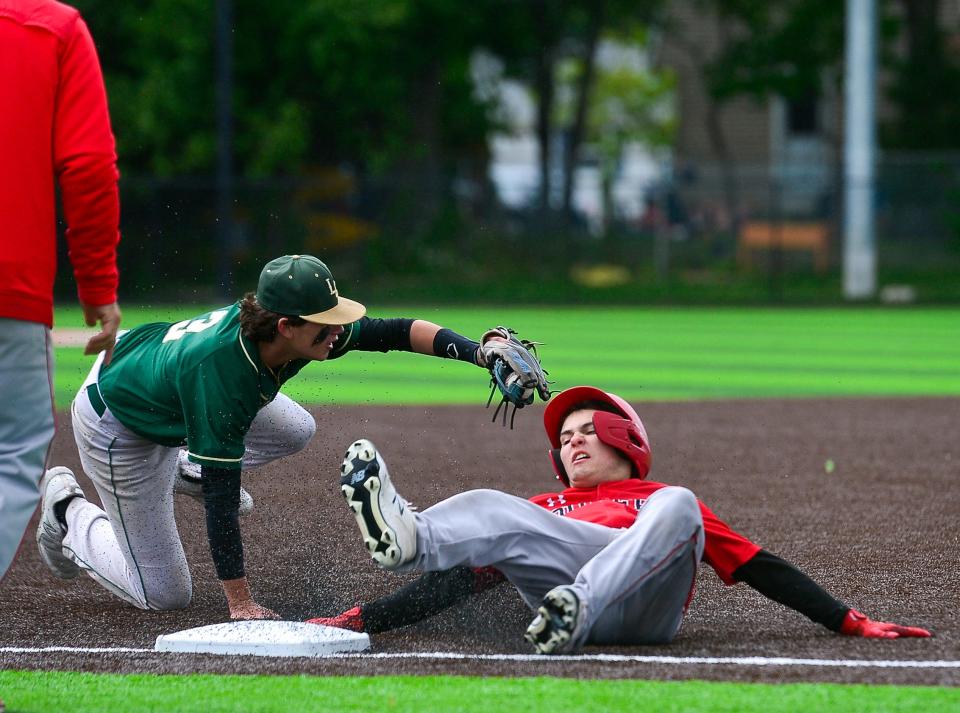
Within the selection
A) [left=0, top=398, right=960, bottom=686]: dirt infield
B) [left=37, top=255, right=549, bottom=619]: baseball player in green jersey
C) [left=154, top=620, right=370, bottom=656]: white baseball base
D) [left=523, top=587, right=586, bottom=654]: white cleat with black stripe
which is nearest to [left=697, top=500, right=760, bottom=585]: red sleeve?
[left=0, top=398, right=960, bottom=686]: dirt infield

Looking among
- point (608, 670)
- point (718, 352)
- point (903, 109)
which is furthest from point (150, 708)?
point (903, 109)

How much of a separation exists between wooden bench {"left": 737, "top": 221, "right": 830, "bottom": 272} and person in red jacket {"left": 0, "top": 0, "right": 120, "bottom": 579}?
934 inches

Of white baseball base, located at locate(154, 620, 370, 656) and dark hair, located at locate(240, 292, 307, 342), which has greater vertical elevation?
dark hair, located at locate(240, 292, 307, 342)

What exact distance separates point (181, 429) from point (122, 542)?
24.4 inches

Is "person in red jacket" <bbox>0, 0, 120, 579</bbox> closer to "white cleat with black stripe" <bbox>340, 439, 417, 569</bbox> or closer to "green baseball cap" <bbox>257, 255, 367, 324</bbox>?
"green baseball cap" <bbox>257, 255, 367, 324</bbox>

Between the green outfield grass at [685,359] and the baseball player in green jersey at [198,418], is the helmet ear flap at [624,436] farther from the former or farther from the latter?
the green outfield grass at [685,359]

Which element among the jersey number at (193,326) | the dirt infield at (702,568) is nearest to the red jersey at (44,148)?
the jersey number at (193,326)

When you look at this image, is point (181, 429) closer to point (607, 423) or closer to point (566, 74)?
point (607, 423)

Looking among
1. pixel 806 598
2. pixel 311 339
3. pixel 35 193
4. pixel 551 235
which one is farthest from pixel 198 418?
pixel 551 235

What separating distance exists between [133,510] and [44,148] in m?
1.81

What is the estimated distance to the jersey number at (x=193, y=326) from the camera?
16.9 ft

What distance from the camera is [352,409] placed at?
37.7 ft

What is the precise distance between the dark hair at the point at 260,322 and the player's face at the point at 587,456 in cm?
98

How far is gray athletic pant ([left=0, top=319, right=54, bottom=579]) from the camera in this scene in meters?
4.07
